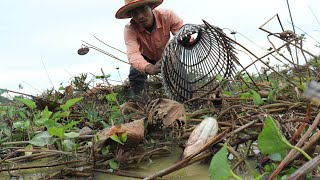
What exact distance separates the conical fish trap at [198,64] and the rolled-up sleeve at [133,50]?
222 millimetres

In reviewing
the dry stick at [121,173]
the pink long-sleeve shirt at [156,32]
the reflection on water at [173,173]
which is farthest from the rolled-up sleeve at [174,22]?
the dry stick at [121,173]

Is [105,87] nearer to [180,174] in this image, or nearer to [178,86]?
[178,86]

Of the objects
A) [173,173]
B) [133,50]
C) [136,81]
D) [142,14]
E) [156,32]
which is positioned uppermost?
[142,14]

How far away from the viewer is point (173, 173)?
124 cm

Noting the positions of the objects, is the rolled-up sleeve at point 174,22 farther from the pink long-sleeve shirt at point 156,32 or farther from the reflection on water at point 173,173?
the reflection on water at point 173,173

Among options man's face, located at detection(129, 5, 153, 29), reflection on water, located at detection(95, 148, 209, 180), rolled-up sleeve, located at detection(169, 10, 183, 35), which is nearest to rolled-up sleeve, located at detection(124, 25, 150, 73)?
man's face, located at detection(129, 5, 153, 29)

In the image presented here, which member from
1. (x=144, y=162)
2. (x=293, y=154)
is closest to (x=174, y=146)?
(x=144, y=162)

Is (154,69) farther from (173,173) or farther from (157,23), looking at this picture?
(173,173)

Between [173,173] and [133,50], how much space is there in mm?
1917

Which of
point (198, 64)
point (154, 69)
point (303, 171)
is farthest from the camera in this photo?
point (198, 64)

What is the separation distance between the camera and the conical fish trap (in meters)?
2.76

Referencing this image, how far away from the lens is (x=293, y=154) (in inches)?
30.5

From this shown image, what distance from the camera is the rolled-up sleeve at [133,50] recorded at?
2.82m

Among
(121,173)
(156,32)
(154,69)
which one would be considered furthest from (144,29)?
(121,173)
